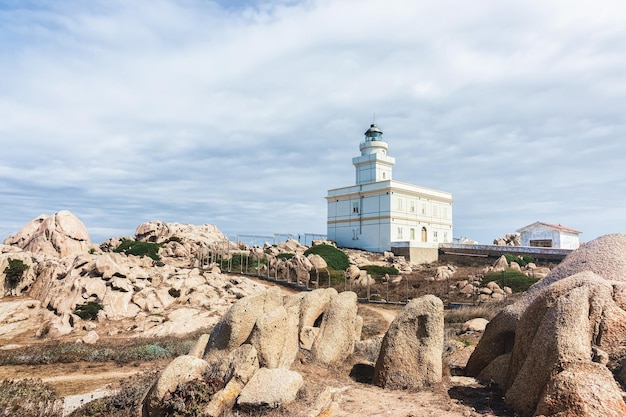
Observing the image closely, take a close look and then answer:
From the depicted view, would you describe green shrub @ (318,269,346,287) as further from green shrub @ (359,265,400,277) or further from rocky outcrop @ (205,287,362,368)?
rocky outcrop @ (205,287,362,368)

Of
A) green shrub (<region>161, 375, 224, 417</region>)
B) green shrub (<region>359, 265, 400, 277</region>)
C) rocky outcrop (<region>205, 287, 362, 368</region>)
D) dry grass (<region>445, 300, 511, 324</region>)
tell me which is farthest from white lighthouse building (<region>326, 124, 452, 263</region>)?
green shrub (<region>161, 375, 224, 417</region>)

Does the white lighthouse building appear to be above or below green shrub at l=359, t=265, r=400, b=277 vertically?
above

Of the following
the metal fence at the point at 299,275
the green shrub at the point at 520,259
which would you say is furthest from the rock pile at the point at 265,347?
the green shrub at the point at 520,259

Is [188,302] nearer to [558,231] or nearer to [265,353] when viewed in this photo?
[265,353]

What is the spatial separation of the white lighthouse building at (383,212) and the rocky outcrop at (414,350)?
1702 inches

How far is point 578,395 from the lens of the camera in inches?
219

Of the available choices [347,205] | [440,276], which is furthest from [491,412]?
[347,205]

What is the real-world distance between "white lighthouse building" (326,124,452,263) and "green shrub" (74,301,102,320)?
36322mm

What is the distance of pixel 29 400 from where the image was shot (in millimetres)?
9367

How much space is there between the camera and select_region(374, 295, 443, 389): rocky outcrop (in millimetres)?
8344

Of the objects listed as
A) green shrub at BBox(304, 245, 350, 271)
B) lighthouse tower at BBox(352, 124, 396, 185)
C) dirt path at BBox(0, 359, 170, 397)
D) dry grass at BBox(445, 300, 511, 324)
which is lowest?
dirt path at BBox(0, 359, 170, 397)

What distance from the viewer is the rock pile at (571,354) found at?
18.4ft

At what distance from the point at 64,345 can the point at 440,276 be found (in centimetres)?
2693

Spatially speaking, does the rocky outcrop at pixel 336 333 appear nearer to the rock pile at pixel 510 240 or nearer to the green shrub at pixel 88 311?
the green shrub at pixel 88 311
